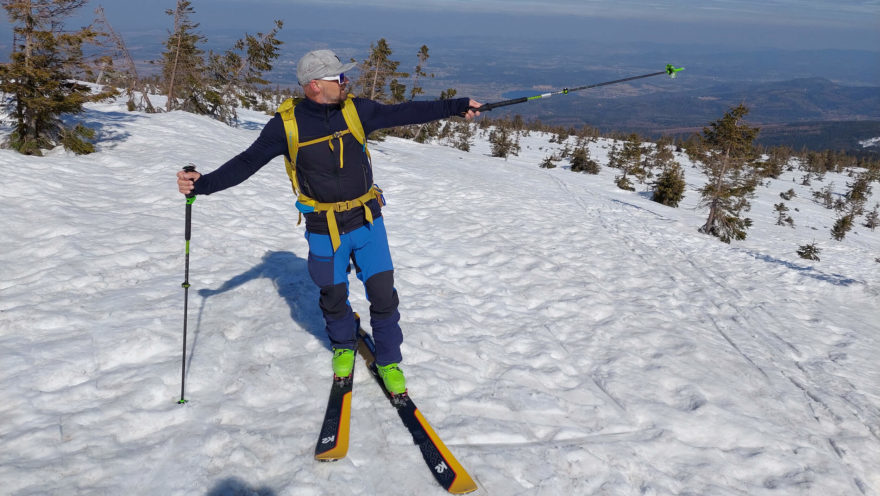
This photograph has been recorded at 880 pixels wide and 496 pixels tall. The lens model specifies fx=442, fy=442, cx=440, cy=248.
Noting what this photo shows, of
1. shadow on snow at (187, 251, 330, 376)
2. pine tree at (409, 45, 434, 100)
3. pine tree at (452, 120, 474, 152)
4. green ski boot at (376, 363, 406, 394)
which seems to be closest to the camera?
green ski boot at (376, 363, 406, 394)

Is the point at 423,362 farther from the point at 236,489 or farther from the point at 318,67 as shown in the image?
the point at 318,67

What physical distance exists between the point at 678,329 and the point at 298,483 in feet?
19.9

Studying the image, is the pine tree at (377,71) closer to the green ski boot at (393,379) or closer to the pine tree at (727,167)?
the pine tree at (727,167)

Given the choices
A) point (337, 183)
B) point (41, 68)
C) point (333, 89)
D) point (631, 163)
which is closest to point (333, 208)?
point (337, 183)

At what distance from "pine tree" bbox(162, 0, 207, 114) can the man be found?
24475mm

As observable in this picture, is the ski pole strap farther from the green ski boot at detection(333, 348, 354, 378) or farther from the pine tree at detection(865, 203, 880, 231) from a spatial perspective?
the pine tree at detection(865, 203, 880, 231)

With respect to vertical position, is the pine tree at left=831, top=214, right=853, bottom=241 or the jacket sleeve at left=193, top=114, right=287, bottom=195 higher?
the jacket sleeve at left=193, top=114, right=287, bottom=195

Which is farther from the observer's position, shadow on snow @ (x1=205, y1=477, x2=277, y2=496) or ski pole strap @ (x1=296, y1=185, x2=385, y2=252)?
ski pole strap @ (x1=296, y1=185, x2=385, y2=252)

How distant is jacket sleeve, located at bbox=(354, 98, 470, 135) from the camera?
4.13 m

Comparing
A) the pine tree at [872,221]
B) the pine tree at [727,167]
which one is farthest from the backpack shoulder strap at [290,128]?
the pine tree at [872,221]

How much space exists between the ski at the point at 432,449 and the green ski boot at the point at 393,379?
59mm

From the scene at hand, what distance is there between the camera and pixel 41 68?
434 inches

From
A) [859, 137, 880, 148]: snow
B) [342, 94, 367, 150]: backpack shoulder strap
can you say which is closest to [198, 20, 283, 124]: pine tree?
[342, 94, 367, 150]: backpack shoulder strap

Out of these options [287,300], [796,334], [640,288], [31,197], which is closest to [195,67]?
[31,197]
